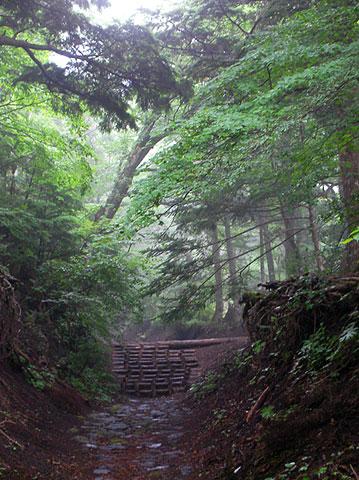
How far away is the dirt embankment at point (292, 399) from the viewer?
3484mm

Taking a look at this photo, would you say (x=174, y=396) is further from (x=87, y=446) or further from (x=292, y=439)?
(x=292, y=439)

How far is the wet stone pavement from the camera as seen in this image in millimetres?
5633

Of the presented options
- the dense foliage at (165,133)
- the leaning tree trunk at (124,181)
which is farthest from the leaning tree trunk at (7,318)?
the leaning tree trunk at (124,181)

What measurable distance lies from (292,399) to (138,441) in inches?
146

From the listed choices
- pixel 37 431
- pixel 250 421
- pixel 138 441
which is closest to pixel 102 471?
pixel 37 431

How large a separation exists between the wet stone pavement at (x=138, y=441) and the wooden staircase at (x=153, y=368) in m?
2.32

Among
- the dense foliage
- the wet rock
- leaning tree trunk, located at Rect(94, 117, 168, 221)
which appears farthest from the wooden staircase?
the wet rock

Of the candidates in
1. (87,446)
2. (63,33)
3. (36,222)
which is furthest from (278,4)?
(87,446)

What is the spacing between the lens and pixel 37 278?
10727mm

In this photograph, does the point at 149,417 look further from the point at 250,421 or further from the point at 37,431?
the point at 250,421

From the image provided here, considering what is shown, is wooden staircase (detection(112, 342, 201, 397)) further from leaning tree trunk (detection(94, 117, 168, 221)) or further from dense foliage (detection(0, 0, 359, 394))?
leaning tree trunk (detection(94, 117, 168, 221))

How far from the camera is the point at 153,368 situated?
1469cm

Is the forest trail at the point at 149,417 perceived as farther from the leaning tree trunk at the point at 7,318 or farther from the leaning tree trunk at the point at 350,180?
the leaning tree trunk at the point at 350,180

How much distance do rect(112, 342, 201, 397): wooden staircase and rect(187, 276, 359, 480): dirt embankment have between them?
5.36 m
